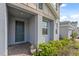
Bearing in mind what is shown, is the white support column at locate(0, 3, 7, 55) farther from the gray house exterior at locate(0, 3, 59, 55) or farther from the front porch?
the front porch

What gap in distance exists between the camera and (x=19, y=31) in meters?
9.85

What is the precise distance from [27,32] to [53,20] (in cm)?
271

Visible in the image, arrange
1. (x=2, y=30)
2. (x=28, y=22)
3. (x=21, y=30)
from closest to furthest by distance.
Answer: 1. (x=2, y=30)
2. (x=21, y=30)
3. (x=28, y=22)

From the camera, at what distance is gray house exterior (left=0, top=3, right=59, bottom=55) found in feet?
22.5

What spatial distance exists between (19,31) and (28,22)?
106 cm

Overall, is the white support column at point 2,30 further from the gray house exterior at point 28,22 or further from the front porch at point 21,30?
the front porch at point 21,30

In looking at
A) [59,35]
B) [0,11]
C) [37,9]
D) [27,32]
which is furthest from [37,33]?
[59,35]

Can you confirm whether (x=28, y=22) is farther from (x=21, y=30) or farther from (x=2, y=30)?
(x=2, y=30)

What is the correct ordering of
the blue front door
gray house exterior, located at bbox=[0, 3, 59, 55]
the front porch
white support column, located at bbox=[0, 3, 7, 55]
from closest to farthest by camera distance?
1. white support column, located at bbox=[0, 3, 7, 55]
2. gray house exterior, located at bbox=[0, 3, 59, 55]
3. the front porch
4. the blue front door

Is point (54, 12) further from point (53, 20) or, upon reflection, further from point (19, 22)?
point (19, 22)

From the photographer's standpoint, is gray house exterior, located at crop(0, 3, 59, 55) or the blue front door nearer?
gray house exterior, located at crop(0, 3, 59, 55)

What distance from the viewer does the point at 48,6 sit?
10.2 meters

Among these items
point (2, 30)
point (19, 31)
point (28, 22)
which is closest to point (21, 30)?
point (19, 31)

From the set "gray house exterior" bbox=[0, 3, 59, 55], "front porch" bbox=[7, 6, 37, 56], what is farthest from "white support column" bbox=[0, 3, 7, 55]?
"front porch" bbox=[7, 6, 37, 56]
